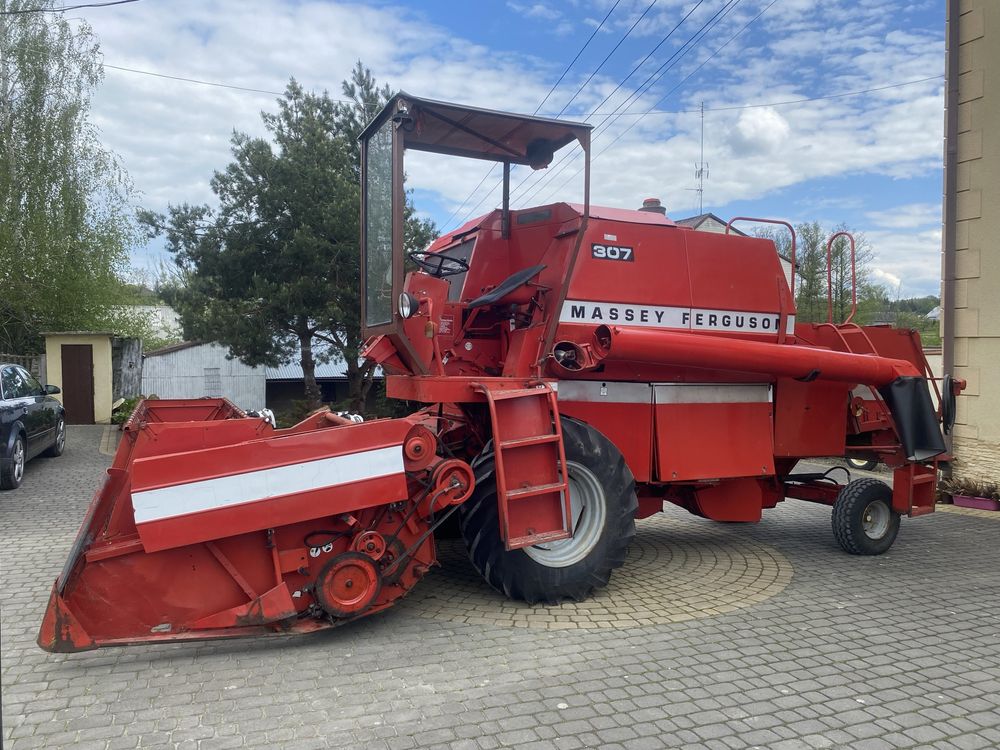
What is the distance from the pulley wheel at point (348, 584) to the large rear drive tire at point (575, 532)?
812mm

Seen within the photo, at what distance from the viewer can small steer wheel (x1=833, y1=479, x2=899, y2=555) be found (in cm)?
639

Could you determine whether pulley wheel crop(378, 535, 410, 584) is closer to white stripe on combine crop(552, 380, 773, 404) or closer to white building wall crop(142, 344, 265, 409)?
white stripe on combine crop(552, 380, 773, 404)

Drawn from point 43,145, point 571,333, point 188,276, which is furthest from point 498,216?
point 43,145

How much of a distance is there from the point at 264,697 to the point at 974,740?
334 centimetres

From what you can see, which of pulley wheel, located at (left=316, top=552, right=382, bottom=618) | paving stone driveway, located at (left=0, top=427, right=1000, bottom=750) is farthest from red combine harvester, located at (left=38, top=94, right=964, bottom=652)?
paving stone driveway, located at (left=0, top=427, right=1000, bottom=750)

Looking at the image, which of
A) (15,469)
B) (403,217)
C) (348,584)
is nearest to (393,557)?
(348,584)

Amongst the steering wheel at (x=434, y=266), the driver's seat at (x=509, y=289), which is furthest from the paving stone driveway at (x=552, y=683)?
the steering wheel at (x=434, y=266)

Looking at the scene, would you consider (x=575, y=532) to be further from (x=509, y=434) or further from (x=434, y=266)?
(x=434, y=266)

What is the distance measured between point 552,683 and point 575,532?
1.49 m

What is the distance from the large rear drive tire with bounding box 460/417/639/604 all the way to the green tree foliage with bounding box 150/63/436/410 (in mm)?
11296

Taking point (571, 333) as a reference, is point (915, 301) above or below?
above

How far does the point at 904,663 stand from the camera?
4133mm

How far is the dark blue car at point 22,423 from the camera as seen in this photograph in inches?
365

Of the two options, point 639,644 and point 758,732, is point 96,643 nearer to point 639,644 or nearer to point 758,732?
point 639,644
